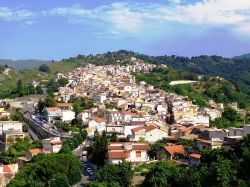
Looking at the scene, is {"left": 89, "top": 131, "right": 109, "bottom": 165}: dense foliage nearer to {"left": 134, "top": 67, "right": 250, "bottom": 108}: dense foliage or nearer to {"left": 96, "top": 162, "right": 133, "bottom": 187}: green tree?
{"left": 96, "top": 162, "right": 133, "bottom": 187}: green tree

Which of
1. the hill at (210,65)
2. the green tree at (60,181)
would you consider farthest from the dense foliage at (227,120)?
the hill at (210,65)

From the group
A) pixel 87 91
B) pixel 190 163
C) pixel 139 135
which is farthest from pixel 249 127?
pixel 87 91

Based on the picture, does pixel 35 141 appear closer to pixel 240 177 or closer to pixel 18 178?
pixel 18 178

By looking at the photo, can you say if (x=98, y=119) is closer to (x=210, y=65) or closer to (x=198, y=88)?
(x=198, y=88)

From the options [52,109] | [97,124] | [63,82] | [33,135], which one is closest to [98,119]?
[97,124]

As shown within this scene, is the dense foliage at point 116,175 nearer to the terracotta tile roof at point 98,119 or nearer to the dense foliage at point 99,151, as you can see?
the dense foliage at point 99,151

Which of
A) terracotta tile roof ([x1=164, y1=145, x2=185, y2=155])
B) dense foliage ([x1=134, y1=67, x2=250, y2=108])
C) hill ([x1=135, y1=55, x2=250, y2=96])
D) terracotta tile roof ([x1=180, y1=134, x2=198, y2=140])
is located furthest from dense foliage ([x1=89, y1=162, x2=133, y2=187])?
hill ([x1=135, y1=55, x2=250, y2=96])

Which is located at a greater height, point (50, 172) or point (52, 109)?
point (52, 109)
